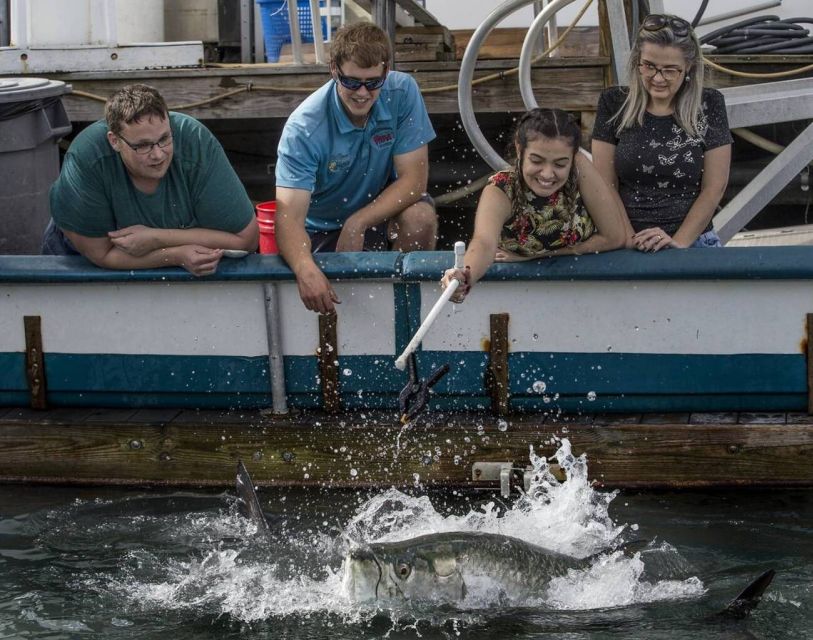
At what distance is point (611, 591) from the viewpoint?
4160 mm

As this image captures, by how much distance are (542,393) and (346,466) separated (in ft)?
2.81

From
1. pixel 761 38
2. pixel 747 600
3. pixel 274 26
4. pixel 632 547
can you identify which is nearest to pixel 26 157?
pixel 632 547

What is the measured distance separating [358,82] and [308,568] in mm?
1901

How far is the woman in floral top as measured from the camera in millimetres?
4652

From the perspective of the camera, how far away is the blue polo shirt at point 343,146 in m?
5.15

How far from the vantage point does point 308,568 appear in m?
4.47

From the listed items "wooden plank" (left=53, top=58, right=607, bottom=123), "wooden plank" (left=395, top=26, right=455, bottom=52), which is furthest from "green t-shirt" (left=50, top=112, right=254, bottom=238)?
"wooden plank" (left=395, top=26, right=455, bottom=52)

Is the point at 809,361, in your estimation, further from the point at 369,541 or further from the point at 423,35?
the point at 423,35

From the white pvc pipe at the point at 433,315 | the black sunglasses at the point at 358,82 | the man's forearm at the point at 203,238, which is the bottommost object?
the white pvc pipe at the point at 433,315

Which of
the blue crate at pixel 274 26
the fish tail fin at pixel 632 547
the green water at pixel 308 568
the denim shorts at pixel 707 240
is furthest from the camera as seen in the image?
the blue crate at pixel 274 26

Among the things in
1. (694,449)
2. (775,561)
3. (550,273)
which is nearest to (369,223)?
(550,273)

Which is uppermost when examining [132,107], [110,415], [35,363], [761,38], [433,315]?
[761,38]

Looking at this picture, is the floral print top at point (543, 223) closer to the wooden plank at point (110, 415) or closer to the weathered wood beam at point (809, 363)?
the weathered wood beam at point (809, 363)

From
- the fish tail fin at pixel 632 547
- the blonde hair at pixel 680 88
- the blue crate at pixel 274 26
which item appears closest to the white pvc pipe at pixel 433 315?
the fish tail fin at pixel 632 547
